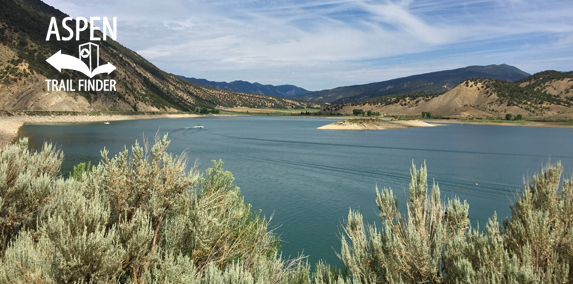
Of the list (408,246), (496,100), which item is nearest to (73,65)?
(408,246)

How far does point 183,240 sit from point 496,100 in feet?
467

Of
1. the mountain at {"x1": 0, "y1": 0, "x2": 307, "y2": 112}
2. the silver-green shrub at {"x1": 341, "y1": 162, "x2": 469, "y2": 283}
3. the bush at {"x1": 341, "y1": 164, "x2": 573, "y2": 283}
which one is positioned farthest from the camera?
the mountain at {"x1": 0, "y1": 0, "x2": 307, "y2": 112}

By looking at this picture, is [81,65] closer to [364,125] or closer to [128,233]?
[364,125]

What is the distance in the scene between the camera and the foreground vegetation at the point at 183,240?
5281mm

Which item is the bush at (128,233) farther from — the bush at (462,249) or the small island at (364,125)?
the small island at (364,125)

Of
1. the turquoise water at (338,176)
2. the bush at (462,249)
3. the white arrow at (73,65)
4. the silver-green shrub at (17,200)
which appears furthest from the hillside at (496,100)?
the silver-green shrub at (17,200)

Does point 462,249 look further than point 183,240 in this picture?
No

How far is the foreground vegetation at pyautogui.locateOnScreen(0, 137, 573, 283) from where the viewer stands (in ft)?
17.3

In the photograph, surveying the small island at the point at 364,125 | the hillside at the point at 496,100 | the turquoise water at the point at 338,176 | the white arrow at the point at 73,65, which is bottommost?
the turquoise water at the point at 338,176

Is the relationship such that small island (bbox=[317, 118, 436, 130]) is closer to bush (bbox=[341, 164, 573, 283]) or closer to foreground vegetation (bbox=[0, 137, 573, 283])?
foreground vegetation (bbox=[0, 137, 573, 283])

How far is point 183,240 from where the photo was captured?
21.8 ft

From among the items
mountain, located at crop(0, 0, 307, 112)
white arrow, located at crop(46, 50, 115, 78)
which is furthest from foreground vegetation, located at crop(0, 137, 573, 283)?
white arrow, located at crop(46, 50, 115, 78)

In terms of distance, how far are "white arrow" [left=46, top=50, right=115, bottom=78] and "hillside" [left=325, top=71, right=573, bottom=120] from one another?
361 ft

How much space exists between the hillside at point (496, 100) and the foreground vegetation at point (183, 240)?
12159 cm
